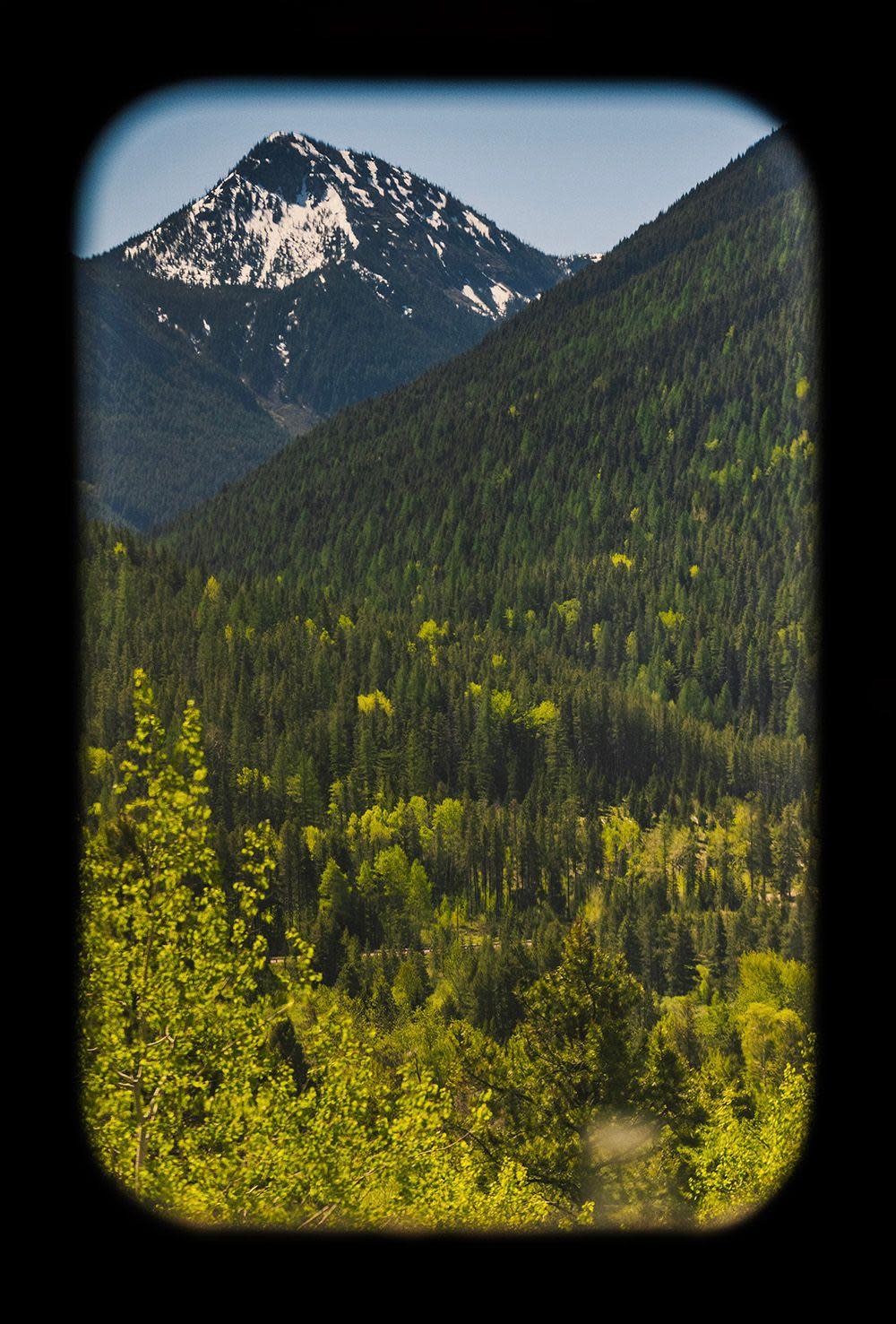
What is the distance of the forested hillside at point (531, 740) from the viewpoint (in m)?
10.6

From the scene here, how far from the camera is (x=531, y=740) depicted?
7700cm

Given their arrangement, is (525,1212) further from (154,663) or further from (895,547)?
(154,663)

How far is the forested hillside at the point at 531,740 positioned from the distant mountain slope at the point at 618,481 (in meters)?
0.45

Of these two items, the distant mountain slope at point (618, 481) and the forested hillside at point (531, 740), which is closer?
the forested hillside at point (531, 740)

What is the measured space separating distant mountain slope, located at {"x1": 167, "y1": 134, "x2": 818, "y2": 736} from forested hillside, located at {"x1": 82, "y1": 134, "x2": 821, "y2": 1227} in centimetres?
45

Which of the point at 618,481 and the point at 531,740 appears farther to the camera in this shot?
the point at 618,481

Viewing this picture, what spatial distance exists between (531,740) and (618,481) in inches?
2130

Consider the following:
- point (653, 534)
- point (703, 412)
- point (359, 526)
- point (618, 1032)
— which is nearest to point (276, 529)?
point (359, 526)

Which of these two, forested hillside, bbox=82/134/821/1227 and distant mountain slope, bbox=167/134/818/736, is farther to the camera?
distant mountain slope, bbox=167/134/818/736

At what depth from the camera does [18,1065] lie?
4.66 m

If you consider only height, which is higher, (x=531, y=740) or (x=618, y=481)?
(x=618, y=481)

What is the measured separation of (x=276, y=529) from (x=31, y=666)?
122 meters

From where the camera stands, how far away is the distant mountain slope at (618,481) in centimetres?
9819

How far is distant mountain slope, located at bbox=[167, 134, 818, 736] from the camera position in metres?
98.2
